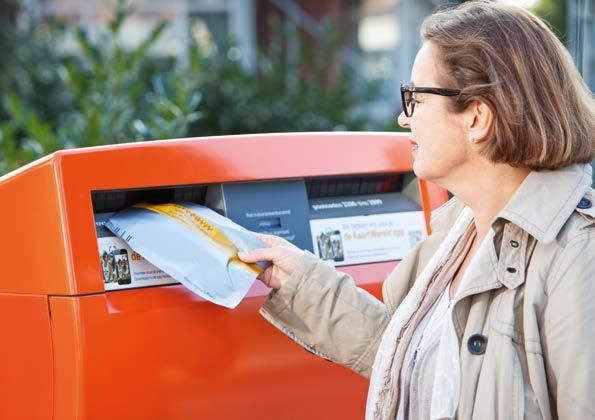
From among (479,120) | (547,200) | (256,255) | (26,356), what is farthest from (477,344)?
(26,356)

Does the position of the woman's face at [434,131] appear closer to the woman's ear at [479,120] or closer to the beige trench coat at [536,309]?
the woman's ear at [479,120]

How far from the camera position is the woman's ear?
71.5 inches

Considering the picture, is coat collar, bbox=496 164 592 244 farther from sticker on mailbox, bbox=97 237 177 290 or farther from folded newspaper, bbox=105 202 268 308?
sticker on mailbox, bbox=97 237 177 290

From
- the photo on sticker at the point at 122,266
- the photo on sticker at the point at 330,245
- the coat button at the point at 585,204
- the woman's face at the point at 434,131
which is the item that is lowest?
the photo on sticker at the point at 330,245

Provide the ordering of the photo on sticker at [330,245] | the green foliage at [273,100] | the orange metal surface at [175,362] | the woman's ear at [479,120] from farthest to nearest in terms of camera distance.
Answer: the green foliage at [273,100]
the photo on sticker at [330,245]
the orange metal surface at [175,362]
the woman's ear at [479,120]

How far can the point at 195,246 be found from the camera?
81.3 inches

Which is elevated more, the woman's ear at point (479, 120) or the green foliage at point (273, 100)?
the woman's ear at point (479, 120)

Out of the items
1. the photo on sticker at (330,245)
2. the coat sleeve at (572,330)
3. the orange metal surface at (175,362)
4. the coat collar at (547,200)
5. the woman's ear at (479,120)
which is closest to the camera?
the coat sleeve at (572,330)

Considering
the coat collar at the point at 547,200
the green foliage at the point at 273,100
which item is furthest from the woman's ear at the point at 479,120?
the green foliage at the point at 273,100

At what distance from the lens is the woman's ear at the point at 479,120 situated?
1816 mm

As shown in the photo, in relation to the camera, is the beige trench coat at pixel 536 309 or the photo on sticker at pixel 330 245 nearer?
the beige trench coat at pixel 536 309

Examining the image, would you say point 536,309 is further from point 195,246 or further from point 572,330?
point 195,246

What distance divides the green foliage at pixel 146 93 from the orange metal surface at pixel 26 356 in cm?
142

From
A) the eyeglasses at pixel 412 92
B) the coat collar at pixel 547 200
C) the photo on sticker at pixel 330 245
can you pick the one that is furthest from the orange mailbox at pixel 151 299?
the coat collar at pixel 547 200
